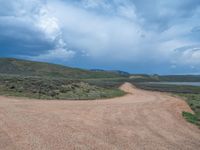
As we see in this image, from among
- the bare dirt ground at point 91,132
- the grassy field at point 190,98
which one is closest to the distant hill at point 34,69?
the grassy field at point 190,98

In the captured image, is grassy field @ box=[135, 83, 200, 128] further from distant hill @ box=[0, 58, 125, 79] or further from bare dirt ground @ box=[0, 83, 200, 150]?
distant hill @ box=[0, 58, 125, 79]

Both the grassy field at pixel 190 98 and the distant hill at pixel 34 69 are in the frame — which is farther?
the distant hill at pixel 34 69

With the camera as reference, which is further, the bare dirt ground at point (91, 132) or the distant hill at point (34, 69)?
the distant hill at point (34, 69)

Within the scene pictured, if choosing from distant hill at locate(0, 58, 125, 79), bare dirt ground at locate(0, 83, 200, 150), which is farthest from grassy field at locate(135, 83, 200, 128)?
distant hill at locate(0, 58, 125, 79)

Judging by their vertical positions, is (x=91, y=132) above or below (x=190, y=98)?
above

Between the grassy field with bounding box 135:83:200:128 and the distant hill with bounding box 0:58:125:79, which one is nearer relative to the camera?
the grassy field with bounding box 135:83:200:128

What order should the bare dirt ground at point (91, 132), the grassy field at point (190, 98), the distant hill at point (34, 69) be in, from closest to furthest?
the bare dirt ground at point (91, 132)
the grassy field at point (190, 98)
the distant hill at point (34, 69)

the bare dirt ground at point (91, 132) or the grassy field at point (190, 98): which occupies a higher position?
the bare dirt ground at point (91, 132)

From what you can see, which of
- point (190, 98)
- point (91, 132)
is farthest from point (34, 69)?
point (91, 132)

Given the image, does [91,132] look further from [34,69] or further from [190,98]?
[34,69]

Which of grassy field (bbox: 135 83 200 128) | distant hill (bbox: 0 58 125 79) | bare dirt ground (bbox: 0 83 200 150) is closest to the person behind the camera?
bare dirt ground (bbox: 0 83 200 150)

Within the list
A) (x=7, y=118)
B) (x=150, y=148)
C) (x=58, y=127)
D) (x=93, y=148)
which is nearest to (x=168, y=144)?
(x=150, y=148)

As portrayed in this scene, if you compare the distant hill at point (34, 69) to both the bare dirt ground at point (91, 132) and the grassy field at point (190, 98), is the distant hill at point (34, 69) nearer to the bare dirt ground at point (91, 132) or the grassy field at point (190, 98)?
the grassy field at point (190, 98)

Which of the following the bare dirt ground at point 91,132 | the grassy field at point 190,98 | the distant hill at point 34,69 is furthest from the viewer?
the distant hill at point 34,69
